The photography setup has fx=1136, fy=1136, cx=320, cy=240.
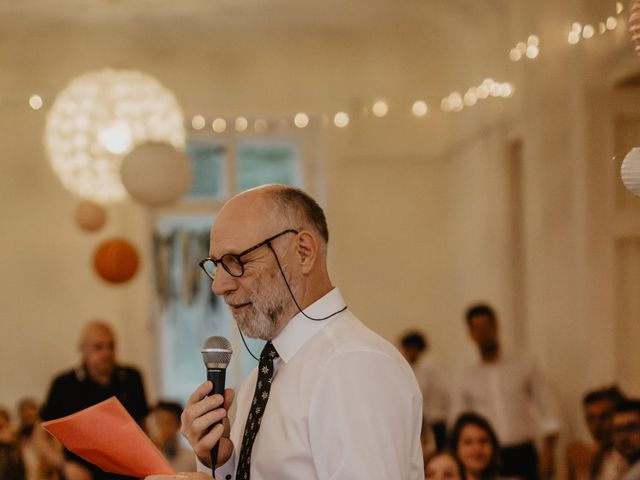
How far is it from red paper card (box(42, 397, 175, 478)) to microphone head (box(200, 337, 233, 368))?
19 centimetres

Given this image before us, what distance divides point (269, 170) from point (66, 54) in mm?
2089

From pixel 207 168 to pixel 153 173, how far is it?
4.58 metres

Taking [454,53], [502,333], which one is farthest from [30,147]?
[502,333]

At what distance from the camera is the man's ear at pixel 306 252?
2.14 m

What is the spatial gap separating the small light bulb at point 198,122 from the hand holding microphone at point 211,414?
8038 millimetres

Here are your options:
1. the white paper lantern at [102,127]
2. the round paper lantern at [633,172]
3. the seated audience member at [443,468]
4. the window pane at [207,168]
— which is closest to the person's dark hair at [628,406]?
the seated audience member at [443,468]

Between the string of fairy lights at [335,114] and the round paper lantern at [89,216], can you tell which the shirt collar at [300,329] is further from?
the string of fairy lights at [335,114]

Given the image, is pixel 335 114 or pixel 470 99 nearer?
pixel 470 99

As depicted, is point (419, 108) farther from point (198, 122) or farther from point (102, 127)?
point (102, 127)

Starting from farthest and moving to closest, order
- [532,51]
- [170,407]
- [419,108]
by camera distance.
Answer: [419,108] → [532,51] → [170,407]

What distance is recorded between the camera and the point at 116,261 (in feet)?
21.7

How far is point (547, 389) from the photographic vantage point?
655 centimetres

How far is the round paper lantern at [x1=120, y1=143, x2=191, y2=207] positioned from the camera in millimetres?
5789

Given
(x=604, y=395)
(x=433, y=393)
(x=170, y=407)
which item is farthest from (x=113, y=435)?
(x=433, y=393)
